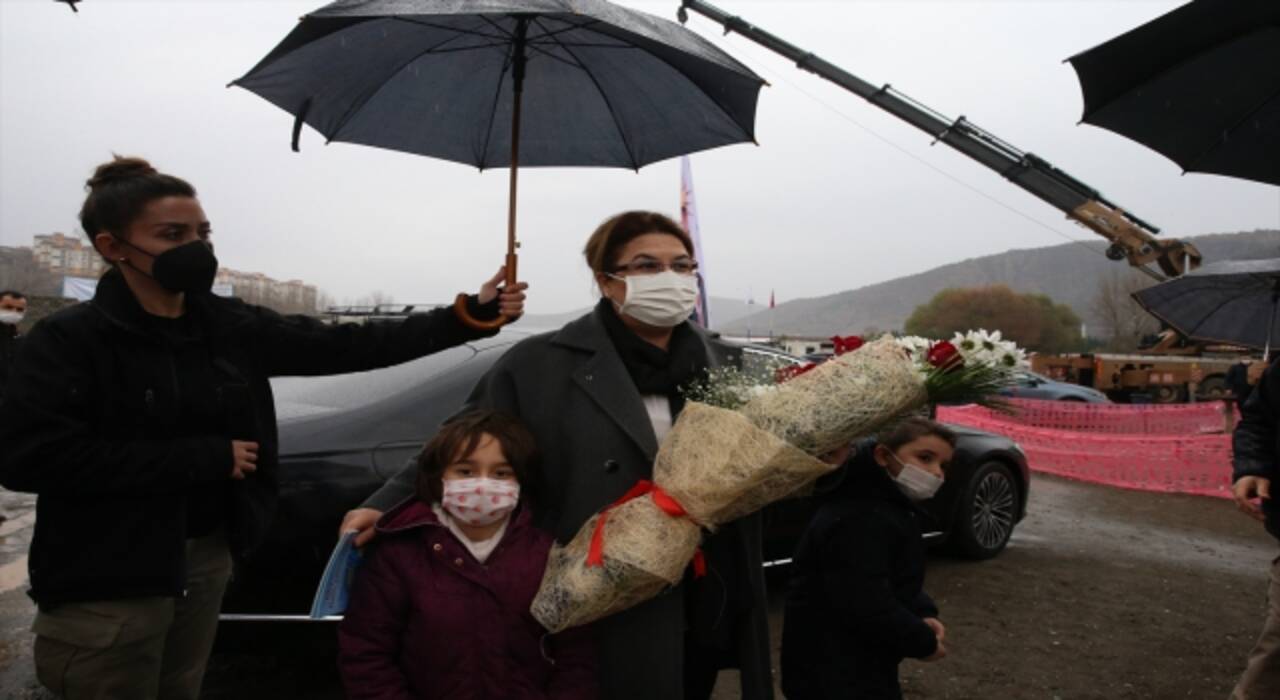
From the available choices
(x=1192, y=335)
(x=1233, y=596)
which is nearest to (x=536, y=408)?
(x=1233, y=596)

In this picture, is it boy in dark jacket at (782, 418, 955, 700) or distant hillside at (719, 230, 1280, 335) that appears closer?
boy in dark jacket at (782, 418, 955, 700)

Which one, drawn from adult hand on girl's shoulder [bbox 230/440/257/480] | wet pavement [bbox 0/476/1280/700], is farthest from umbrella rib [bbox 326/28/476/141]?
wet pavement [bbox 0/476/1280/700]

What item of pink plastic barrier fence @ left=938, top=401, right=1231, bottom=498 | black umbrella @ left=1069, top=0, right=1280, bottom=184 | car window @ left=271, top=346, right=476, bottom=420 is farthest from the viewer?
pink plastic barrier fence @ left=938, top=401, right=1231, bottom=498

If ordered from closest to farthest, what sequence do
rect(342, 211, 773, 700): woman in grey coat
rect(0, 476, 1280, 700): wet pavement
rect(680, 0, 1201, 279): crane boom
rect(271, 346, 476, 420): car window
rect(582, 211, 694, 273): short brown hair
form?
1. rect(342, 211, 773, 700): woman in grey coat
2. rect(582, 211, 694, 273): short brown hair
3. rect(271, 346, 476, 420): car window
4. rect(0, 476, 1280, 700): wet pavement
5. rect(680, 0, 1201, 279): crane boom

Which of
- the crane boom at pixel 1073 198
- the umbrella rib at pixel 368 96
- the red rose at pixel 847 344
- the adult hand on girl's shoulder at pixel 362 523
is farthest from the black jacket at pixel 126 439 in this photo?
the crane boom at pixel 1073 198

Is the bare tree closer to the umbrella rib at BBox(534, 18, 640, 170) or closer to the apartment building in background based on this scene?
the umbrella rib at BBox(534, 18, 640, 170)

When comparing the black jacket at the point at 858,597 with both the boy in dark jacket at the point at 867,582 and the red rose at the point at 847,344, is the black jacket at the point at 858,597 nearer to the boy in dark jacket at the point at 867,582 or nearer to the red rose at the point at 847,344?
the boy in dark jacket at the point at 867,582

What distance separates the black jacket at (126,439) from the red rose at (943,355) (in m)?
1.68

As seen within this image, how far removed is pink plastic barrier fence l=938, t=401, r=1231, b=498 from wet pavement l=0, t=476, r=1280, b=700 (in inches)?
77.0

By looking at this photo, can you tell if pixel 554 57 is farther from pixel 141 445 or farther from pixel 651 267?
pixel 141 445

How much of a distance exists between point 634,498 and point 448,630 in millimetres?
489

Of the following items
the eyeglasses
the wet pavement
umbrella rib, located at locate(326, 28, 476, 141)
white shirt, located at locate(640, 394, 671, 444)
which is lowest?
the wet pavement

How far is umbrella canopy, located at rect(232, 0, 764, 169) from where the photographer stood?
243cm

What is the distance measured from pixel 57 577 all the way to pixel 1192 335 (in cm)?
683
